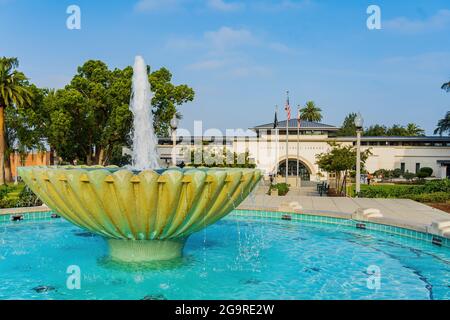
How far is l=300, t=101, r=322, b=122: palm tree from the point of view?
68938 mm

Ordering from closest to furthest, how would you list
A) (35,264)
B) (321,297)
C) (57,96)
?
(321,297)
(35,264)
(57,96)

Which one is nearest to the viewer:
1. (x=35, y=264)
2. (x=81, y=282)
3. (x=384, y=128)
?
(x=81, y=282)

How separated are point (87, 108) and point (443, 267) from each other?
2728 centimetres

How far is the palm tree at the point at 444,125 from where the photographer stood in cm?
5000

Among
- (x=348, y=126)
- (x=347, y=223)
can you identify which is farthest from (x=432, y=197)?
(x=348, y=126)

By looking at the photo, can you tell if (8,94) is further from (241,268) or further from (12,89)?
(241,268)

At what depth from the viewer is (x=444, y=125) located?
50.2 meters

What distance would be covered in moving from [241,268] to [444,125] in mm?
51171

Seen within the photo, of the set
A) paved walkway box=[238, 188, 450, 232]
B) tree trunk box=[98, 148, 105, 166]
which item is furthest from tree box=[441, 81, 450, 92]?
tree trunk box=[98, 148, 105, 166]

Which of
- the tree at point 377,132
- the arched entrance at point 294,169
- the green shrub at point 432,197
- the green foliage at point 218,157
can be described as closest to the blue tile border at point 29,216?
the green shrub at point 432,197

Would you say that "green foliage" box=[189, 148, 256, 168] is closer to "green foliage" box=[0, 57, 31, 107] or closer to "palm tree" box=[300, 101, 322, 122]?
"green foliage" box=[0, 57, 31, 107]

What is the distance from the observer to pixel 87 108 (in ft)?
98.8
